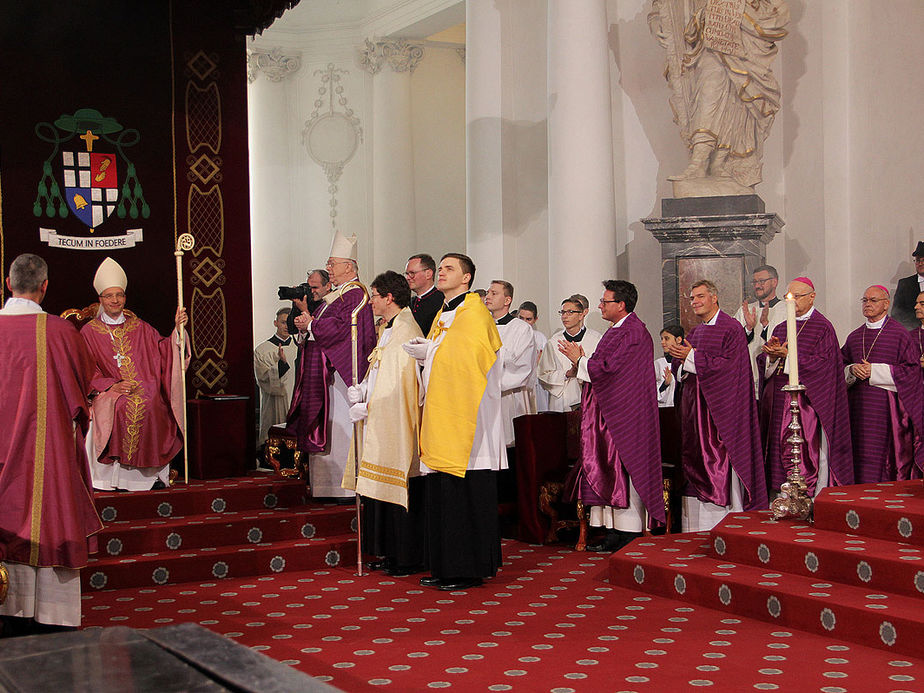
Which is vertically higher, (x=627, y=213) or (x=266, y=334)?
(x=627, y=213)

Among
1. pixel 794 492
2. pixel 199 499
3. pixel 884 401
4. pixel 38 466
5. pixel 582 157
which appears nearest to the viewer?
pixel 38 466

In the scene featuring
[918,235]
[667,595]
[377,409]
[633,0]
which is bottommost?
[667,595]

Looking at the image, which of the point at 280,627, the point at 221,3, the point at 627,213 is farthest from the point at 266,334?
the point at 280,627

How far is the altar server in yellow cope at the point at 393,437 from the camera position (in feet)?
23.0

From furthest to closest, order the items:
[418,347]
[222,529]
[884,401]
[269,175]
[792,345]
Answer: [269,175] < [884,401] < [222,529] < [418,347] < [792,345]

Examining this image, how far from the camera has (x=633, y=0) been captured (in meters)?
11.9

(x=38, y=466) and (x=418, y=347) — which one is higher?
(x=418, y=347)

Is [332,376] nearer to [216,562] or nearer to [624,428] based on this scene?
[216,562]

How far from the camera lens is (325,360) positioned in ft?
27.2

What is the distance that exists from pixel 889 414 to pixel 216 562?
4.68m

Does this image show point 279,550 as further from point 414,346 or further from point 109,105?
point 109,105

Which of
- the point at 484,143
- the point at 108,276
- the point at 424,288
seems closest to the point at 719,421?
the point at 424,288

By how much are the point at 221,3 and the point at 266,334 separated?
7659 millimetres

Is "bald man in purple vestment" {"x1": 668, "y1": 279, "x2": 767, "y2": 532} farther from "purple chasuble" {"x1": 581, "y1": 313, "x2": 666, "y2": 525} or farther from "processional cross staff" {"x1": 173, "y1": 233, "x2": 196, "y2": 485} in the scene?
"processional cross staff" {"x1": 173, "y1": 233, "x2": 196, "y2": 485}
